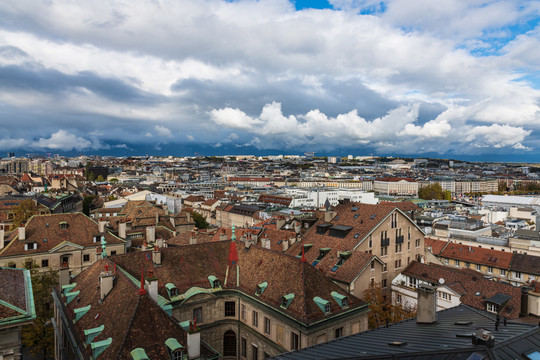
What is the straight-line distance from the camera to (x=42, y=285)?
46.0 meters

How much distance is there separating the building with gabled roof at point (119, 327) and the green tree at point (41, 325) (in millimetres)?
10402

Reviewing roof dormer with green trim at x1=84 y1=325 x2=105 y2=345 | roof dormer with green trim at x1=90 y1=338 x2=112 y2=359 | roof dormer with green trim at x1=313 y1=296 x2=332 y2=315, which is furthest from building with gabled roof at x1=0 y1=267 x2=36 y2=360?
roof dormer with green trim at x1=313 y1=296 x2=332 y2=315

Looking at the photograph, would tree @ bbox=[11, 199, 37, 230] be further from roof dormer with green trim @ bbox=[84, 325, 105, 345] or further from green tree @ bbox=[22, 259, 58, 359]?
roof dormer with green trim @ bbox=[84, 325, 105, 345]

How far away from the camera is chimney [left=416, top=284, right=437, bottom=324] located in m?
21.8

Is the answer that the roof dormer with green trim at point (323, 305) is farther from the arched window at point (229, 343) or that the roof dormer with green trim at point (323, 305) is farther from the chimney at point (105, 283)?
the chimney at point (105, 283)

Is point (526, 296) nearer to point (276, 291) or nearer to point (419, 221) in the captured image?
point (276, 291)

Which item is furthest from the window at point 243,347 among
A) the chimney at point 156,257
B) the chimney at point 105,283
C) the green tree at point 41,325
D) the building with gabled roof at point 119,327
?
the green tree at point 41,325

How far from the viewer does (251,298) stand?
38.0 meters

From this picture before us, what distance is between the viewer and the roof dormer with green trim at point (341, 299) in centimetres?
3566

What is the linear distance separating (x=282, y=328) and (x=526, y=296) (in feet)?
64.8

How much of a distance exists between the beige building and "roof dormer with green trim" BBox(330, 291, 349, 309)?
37.1 m

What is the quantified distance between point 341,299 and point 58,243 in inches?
1898

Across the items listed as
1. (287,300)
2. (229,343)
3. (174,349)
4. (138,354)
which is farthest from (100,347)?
(229,343)

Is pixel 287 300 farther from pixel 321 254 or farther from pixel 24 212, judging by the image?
pixel 24 212
